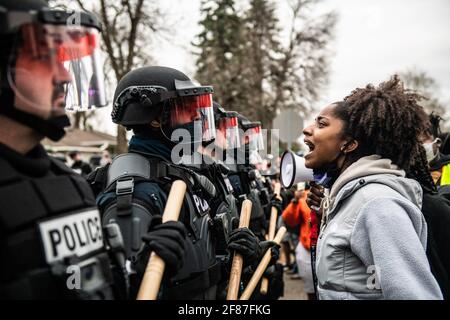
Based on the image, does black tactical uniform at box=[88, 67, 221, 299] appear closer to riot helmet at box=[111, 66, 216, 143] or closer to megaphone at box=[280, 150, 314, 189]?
riot helmet at box=[111, 66, 216, 143]

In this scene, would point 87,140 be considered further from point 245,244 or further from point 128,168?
point 128,168

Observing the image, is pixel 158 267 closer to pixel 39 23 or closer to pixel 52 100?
pixel 52 100

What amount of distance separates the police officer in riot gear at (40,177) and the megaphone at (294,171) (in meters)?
1.85

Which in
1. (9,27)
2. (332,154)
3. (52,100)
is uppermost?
(9,27)

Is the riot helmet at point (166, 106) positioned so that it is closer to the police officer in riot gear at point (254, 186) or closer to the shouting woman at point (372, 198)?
the shouting woman at point (372, 198)

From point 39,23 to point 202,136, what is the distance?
1.46m

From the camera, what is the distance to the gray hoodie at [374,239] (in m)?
1.90

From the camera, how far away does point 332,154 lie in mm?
2514

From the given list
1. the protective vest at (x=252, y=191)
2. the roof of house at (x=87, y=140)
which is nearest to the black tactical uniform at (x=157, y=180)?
the protective vest at (x=252, y=191)

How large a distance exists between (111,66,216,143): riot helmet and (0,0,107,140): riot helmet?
1012 millimetres

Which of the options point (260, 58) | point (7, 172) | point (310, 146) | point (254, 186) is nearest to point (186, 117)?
point (310, 146)

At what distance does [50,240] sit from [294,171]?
2.10 meters
